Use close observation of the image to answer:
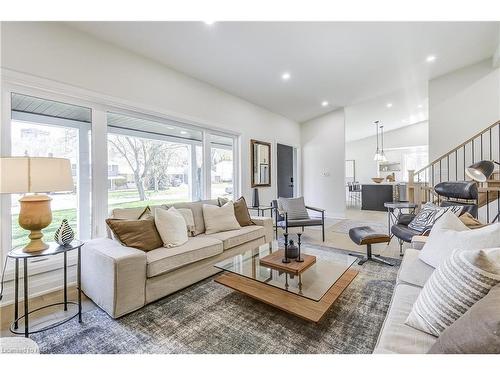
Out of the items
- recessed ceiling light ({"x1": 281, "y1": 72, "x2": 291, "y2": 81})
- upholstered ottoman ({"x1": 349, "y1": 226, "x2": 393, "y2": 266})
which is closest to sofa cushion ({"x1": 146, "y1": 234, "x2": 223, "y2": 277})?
upholstered ottoman ({"x1": 349, "y1": 226, "x2": 393, "y2": 266})

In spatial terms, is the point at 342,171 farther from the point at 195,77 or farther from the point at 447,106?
the point at 195,77

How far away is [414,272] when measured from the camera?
183cm

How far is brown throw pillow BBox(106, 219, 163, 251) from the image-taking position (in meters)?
2.31

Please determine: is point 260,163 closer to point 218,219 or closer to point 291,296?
point 218,219

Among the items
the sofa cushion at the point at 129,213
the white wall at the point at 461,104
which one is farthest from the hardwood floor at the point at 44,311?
the white wall at the point at 461,104

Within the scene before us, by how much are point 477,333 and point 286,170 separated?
594cm

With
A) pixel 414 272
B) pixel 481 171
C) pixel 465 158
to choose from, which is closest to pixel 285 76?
pixel 481 171

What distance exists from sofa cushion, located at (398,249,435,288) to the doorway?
4342mm

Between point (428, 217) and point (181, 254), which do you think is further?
point (428, 217)

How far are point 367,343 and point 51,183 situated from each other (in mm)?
2512

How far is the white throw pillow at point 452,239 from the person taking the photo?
1580mm

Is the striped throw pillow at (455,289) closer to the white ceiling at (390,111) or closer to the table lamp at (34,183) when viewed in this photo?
the table lamp at (34,183)

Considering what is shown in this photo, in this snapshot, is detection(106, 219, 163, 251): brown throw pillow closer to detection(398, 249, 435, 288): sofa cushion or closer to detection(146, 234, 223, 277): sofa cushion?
detection(146, 234, 223, 277): sofa cushion

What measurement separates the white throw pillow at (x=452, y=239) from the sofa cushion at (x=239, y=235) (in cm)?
189
